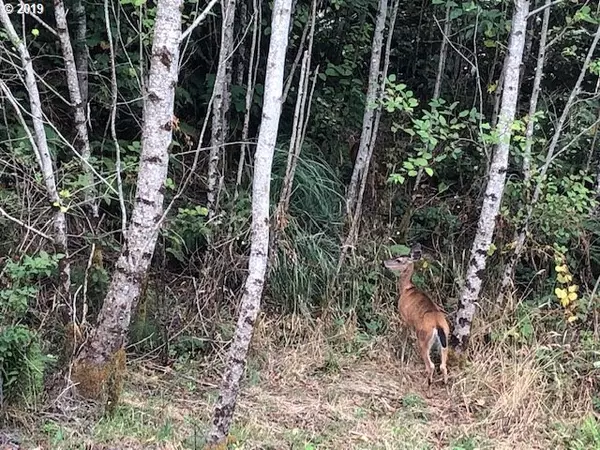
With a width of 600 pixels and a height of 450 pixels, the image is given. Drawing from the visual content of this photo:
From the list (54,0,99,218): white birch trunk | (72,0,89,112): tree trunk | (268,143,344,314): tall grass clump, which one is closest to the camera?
(54,0,99,218): white birch trunk

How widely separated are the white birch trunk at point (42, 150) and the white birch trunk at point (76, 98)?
370mm

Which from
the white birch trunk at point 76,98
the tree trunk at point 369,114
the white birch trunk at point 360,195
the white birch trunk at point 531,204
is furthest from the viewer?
the tree trunk at point 369,114

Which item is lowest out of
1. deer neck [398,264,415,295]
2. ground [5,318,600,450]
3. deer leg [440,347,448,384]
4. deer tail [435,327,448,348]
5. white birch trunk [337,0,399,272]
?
ground [5,318,600,450]

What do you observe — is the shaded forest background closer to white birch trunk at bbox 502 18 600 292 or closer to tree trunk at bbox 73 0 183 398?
white birch trunk at bbox 502 18 600 292

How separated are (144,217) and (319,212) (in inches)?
96.7

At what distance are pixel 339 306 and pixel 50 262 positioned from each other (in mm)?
2584

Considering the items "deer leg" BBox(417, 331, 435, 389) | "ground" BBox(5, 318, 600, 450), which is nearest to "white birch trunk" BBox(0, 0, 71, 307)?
"ground" BBox(5, 318, 600, 450)

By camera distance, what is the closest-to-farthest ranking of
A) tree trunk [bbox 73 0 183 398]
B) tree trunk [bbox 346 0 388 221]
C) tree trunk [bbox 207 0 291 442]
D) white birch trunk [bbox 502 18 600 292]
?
tree trunk [bbox 207 0 291 442], tree trunk [bbox 73 0 183 398], white birch trunk [bbox 502 18 600 292], tree trunk [bbox 346 0 388 221]

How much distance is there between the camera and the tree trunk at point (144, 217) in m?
3.89

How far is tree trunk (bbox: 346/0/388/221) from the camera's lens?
6.12m

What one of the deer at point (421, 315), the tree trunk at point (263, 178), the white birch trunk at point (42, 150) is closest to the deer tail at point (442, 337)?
the deer at point (421, 315)

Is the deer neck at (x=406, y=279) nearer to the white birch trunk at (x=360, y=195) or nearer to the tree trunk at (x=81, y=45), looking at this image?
the white birch trunk at (x=360, y=195)

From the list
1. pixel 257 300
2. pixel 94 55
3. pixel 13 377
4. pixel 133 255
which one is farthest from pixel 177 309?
pixel 94 55

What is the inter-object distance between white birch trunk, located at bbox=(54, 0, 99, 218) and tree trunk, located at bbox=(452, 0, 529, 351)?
2935mm
